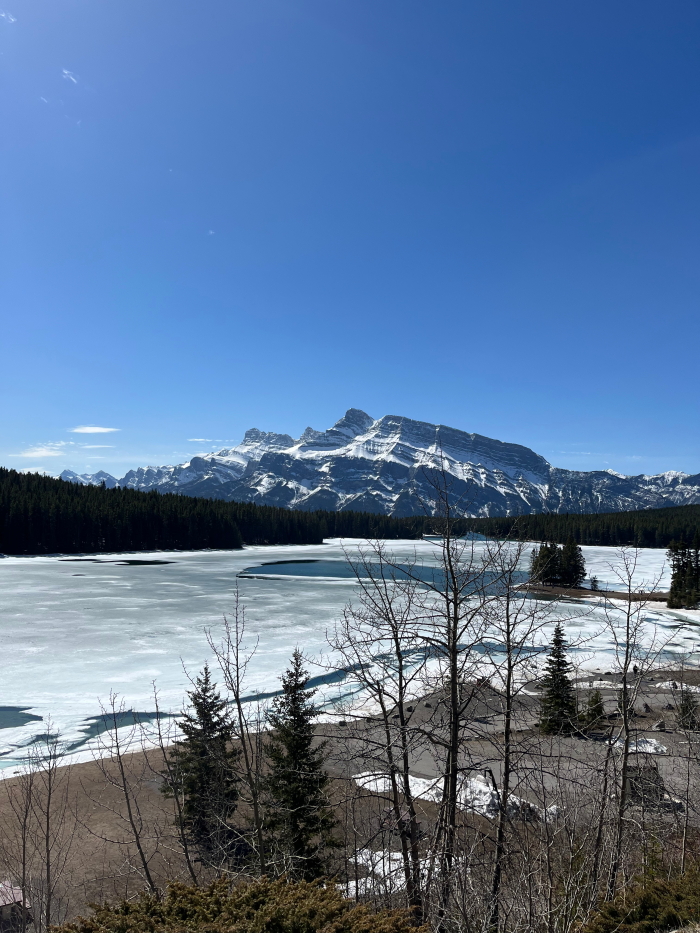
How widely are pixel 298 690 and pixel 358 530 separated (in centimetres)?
15696

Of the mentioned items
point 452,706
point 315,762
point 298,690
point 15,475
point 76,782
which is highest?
point 15,475

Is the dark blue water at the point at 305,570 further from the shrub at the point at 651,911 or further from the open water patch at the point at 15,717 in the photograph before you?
the shrub at the point at 651,911

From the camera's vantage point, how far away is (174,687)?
23.0 m

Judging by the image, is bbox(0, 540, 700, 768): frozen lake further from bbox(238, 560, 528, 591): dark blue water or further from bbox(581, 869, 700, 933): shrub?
bbox(581, 869, 700, 933): shrub

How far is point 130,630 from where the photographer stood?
108 feet

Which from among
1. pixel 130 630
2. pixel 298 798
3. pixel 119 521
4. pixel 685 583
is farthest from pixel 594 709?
pixel 119 521

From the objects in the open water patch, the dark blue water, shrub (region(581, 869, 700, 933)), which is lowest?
the dark blue water

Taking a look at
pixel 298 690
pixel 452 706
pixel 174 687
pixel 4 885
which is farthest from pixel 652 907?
pixel 174 687

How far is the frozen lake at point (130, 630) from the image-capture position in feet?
68.7

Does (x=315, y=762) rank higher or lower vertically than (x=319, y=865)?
higher

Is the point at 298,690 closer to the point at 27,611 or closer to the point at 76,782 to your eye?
the point at 76,782

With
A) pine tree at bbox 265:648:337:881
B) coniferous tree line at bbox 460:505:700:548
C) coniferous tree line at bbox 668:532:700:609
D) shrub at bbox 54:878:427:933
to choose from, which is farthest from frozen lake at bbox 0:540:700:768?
coniferous tree line at bbox 460:505:700:548

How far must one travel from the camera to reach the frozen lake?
825 inches

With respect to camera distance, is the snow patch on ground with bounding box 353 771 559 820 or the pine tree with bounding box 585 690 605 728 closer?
the snow patch on ground with bounding box 353 771 559 820
